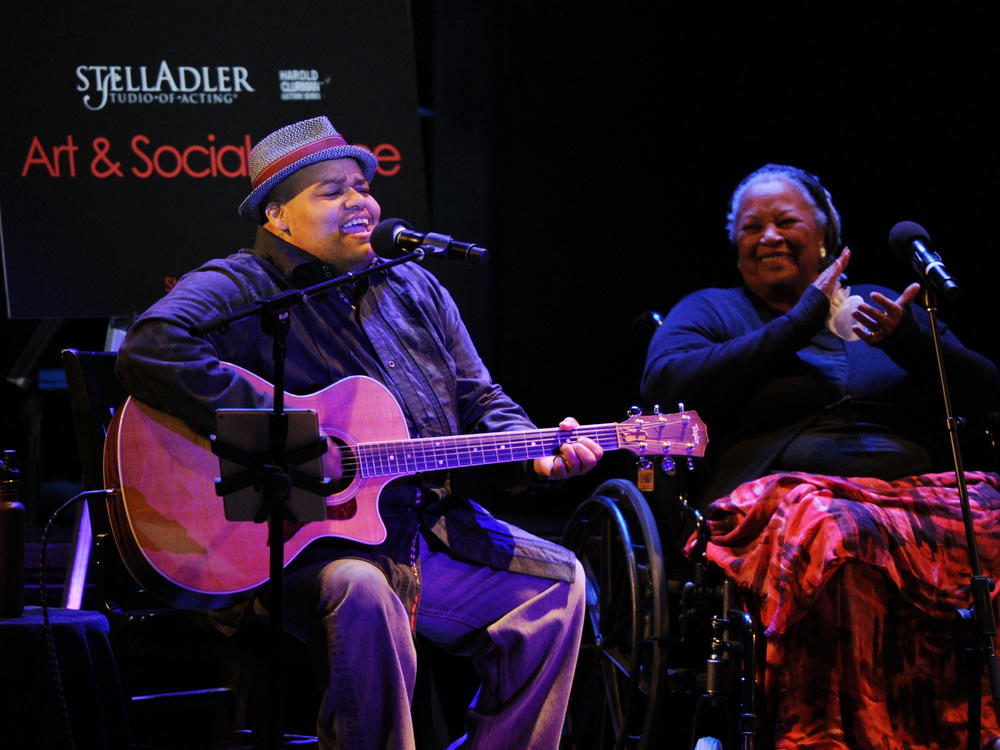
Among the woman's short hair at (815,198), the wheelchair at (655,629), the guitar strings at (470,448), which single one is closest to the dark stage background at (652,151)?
the woman's short hair at (815,198)

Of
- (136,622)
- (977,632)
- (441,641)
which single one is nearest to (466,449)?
(441,641)

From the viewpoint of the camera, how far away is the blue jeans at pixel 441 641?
2.36 m

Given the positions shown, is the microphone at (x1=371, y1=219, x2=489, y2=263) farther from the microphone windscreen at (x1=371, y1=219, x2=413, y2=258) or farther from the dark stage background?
the dark stage background

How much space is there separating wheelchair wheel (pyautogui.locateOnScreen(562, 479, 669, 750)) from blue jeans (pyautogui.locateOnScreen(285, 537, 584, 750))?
0.55ft

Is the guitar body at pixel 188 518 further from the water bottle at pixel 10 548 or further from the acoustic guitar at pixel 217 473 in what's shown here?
the water bottle at pixel 10 548

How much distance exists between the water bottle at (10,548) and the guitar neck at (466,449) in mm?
784

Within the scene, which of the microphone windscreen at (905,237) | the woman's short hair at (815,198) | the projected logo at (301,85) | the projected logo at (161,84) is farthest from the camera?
the projected logo at (301,85)

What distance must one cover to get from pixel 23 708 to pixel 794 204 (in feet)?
8.70

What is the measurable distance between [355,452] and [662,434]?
0.79 meters

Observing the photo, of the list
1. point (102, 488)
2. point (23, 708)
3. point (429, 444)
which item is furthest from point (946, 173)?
point (23, 708)

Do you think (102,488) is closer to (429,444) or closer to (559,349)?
(429,444)

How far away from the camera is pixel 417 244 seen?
2.55 m

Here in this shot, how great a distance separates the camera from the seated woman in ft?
8.86

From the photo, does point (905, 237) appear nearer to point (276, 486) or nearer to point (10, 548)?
point (276, 486)
